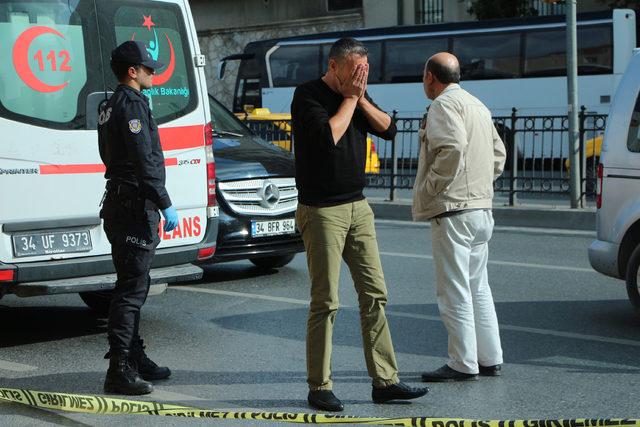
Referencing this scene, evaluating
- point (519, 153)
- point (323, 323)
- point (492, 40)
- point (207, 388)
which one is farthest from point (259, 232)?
point (492, 40)

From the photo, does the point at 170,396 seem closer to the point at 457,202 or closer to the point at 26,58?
the point at 457,202

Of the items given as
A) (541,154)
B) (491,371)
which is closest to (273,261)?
(491,371)

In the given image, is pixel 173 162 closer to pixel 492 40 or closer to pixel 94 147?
pixel 94 147

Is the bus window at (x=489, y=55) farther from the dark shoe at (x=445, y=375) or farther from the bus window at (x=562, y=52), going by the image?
the dark shoe at (x=445, y=375)

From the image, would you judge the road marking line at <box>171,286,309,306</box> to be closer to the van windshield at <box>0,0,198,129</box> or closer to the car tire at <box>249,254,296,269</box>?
the car tire at <box>249,254,296,269</box>

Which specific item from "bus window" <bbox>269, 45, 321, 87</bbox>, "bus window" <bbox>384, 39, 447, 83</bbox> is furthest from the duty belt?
"bus window" <bbox>269, 45, 321, 87</bbox>

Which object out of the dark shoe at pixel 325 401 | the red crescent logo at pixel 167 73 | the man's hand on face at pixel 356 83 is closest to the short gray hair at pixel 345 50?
the man's hand on face at pixel 356 83

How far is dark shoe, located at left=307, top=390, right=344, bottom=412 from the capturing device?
5.62m

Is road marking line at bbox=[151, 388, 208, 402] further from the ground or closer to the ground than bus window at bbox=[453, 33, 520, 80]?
closer to the ground

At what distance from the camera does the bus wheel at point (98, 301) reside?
8.58m

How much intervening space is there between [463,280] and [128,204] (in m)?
1.83

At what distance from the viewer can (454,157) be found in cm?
606

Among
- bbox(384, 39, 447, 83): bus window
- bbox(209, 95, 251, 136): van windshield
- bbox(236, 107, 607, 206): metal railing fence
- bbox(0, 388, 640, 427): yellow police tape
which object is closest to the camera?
bbox(0, 388, 640, 427): yellow police tape

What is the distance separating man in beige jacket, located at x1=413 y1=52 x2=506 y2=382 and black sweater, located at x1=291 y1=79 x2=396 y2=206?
63cm
